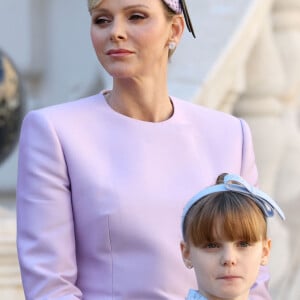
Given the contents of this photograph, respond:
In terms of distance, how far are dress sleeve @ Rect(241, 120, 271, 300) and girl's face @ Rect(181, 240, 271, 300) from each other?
0.94 ft

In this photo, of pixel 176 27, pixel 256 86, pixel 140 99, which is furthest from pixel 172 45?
pixel 256 86

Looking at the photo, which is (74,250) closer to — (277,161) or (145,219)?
(145,219)

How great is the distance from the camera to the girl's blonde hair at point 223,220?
3168mm

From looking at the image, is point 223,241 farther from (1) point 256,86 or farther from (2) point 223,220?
(1) point 256,86

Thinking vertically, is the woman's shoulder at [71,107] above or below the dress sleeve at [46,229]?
above

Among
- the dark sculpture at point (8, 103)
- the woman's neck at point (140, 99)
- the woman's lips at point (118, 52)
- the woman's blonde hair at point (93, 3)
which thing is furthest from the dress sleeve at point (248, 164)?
the dark sculpture at point (8, 103)

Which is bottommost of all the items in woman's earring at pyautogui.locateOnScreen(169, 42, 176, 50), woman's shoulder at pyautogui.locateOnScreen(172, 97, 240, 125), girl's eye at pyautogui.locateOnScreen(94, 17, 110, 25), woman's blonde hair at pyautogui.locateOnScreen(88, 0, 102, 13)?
woman's shoulder at pyautogui.locateOnScreen(172, 97, 240, 125)

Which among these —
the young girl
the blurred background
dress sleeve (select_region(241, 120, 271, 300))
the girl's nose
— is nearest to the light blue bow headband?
the young girl

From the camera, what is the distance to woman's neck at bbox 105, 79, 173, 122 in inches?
138

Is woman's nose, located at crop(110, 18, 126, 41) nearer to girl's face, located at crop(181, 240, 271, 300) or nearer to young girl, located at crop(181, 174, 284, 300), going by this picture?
young girl, located at crop(181, 174, 284, 300)

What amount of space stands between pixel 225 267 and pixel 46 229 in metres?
0.45

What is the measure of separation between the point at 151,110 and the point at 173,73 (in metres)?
2.97

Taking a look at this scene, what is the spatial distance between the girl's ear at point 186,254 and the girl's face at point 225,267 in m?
0.03

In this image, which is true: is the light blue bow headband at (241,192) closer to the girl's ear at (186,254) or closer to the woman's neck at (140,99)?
the girl's ear at (186,254)
